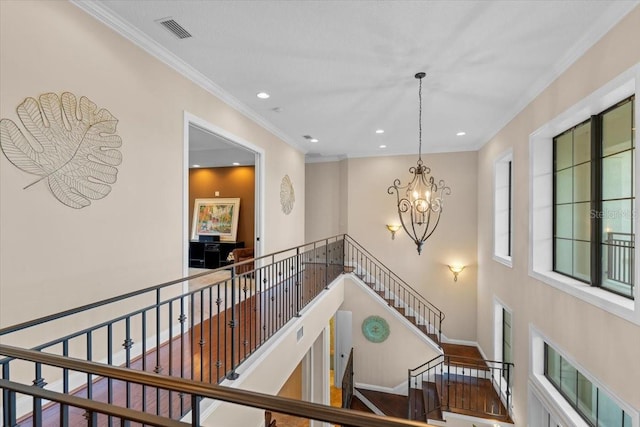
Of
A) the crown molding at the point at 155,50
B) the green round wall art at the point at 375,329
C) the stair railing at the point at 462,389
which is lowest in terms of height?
the stair railing at the point at 462,389

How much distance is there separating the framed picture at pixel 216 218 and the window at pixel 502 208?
6.21 meters

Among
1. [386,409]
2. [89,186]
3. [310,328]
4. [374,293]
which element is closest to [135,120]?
[89,186]

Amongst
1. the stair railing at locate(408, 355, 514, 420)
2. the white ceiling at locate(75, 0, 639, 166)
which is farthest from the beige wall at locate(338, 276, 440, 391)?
the white ceiling at locate(75, 0, 639, 166)

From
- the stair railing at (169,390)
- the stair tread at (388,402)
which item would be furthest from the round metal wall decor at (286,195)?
the stair railing at (169,390)

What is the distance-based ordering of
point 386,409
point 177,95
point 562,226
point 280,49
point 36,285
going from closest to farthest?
point 36,285 < point 280,49 < point 177,95 < point 562,226 < point 386,409

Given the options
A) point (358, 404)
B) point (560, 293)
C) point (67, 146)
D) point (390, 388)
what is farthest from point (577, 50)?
point (358, 404)

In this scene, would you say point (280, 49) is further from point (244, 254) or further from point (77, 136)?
point (244, 254)

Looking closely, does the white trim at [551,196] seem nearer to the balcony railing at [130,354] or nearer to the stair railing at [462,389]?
the stair railing at [462,389]

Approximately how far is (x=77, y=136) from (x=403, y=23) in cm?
297

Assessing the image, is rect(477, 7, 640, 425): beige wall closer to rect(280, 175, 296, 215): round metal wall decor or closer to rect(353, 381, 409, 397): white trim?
rect(353, 381, 409, 397): white trim

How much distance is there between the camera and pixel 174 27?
2.82m

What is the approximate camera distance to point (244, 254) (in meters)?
7.14

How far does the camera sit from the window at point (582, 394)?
9.70 feet

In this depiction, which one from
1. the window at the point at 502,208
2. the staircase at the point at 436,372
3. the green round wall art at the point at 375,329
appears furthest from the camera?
the green round wall art at the point at 375,329
